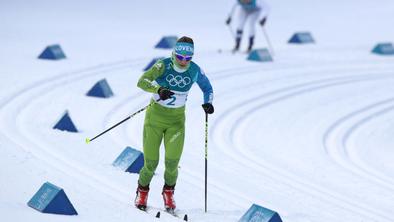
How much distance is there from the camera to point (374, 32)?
79.2 ft

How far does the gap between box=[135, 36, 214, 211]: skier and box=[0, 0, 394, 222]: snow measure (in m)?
0.28

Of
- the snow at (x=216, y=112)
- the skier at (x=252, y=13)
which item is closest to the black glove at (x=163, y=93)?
the snow at (x=216, y=112)

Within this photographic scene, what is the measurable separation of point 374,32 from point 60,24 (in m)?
7.72

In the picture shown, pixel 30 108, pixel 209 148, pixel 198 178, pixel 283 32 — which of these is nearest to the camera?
pixel 198 178

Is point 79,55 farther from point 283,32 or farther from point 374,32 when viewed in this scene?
point 374,32

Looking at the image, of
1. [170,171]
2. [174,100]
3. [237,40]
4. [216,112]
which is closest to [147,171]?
[170,171]

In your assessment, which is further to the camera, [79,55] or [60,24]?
[60,24]

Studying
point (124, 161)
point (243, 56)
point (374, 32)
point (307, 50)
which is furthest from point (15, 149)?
point (374, 32)

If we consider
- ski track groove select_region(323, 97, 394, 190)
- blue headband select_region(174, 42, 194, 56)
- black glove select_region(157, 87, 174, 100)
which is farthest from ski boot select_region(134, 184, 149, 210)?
ski track groove select_region(323, 97, 394, 190)

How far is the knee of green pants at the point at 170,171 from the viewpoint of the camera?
375 inches

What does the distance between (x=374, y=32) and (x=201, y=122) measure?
1107 cm

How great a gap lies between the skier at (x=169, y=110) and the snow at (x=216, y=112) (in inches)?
11.1

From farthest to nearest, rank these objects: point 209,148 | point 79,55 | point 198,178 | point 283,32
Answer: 1. point 283,32
2. point 79,55
3. point 209,148
4. point 198,178

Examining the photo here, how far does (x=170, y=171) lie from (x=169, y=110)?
629mm
